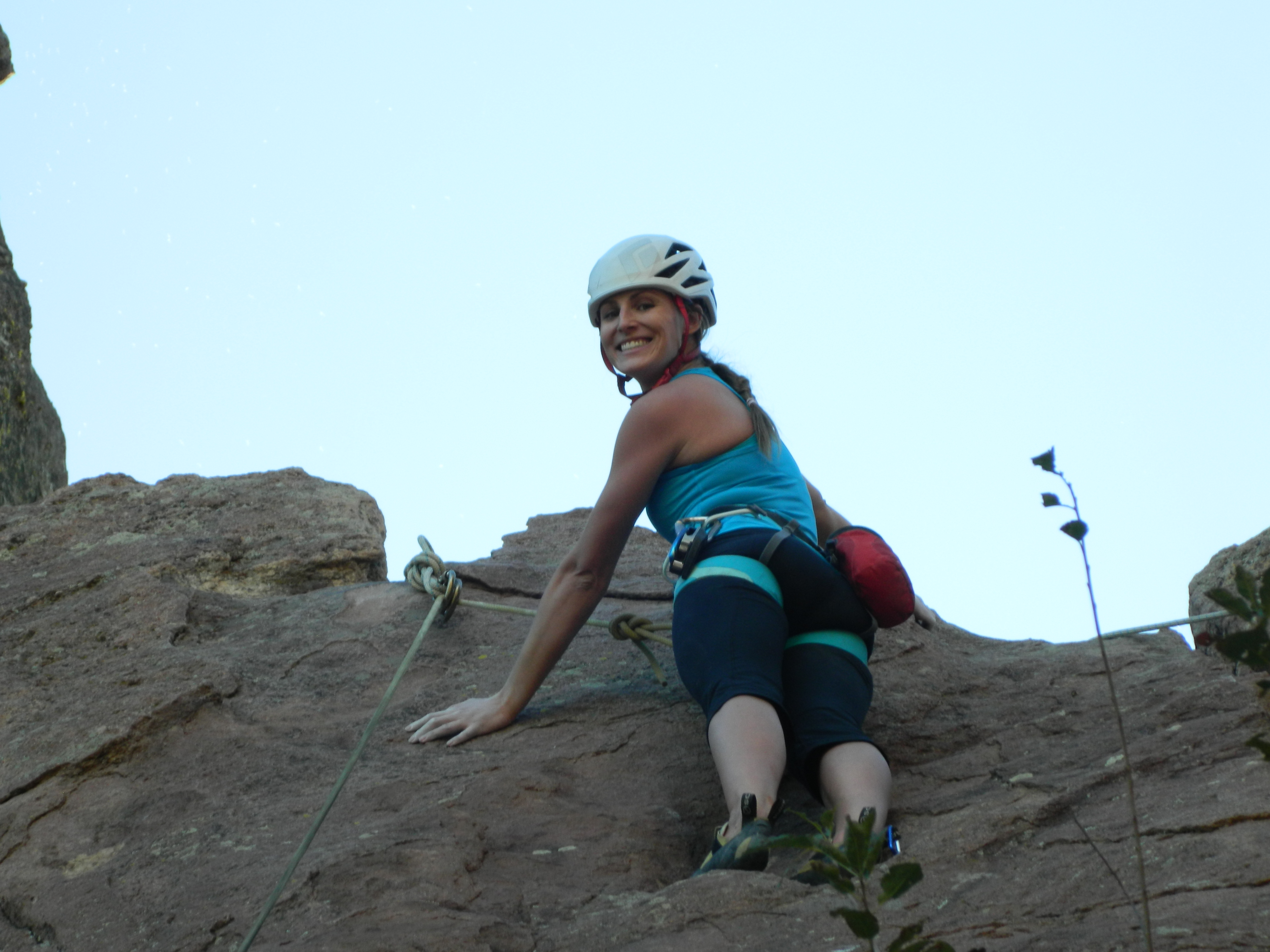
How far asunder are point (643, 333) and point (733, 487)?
21.2 inches

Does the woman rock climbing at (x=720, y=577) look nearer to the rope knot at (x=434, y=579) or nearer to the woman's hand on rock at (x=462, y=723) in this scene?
the woman's hand on rock at (x=462, y=723)

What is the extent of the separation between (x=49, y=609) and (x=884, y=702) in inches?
104

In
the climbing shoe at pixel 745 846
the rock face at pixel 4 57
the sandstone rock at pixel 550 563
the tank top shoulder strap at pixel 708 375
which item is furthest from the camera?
the rock face at pixel 4 57

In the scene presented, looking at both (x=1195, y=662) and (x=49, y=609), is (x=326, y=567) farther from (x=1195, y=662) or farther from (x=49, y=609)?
(x=1195, y=662)

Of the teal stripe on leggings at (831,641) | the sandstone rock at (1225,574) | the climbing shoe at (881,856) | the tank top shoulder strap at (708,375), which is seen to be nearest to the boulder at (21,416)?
the tank top shoulder strap at (708,375)

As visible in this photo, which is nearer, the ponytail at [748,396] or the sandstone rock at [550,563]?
the ponytail at [748,396]

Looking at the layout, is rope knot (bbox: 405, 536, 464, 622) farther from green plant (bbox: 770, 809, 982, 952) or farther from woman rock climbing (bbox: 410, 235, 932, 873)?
green plant (bbox: 770, 809, 982, 952)

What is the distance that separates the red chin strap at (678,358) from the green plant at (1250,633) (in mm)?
2077

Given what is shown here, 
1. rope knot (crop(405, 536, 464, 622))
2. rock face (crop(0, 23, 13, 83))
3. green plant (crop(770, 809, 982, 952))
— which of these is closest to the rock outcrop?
rock face (crop(0, 23, 13, 83))

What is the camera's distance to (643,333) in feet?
11.1

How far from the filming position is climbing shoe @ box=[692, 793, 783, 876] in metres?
2.25

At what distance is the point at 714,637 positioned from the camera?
2766mm

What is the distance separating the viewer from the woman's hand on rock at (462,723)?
312 cm

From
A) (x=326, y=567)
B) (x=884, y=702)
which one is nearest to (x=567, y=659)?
(x=884, y=702)
